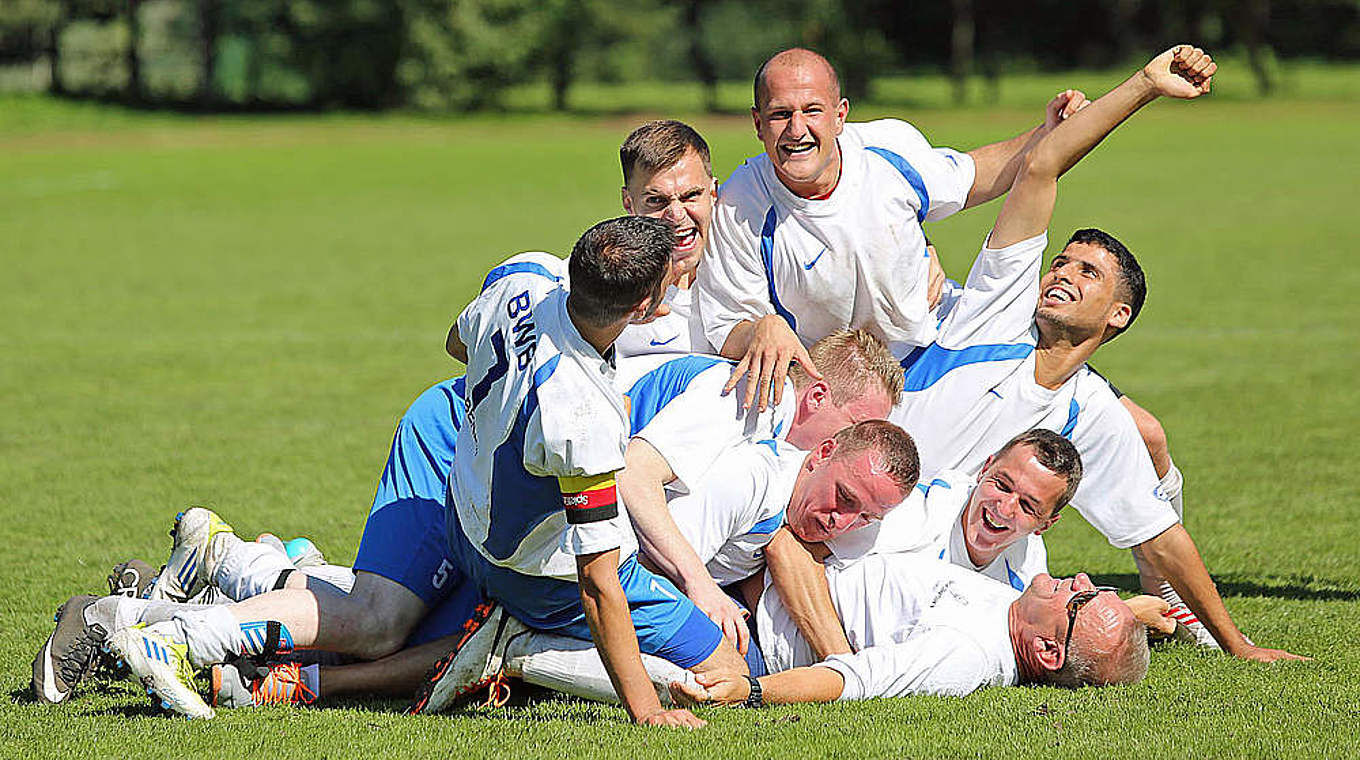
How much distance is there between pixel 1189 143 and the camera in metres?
39.2

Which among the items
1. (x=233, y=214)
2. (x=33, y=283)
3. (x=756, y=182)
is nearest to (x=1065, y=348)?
(x=756, y=182)

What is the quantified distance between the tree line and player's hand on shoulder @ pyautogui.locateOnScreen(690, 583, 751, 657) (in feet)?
162

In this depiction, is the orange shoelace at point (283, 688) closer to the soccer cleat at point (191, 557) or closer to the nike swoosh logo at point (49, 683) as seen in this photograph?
the nike swoosh logo at point (49, 683)

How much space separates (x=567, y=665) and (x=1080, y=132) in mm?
3087

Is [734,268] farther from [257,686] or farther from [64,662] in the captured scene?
[64,662]

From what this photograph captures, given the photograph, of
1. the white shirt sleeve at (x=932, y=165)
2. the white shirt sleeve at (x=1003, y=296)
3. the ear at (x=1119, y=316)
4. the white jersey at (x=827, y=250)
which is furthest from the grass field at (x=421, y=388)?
the white shirt sleeve at (x=932, y=165)

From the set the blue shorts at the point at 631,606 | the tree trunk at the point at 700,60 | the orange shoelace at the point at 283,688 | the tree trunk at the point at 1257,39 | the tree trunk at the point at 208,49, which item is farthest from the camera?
the tree trunk at the point at 700,60

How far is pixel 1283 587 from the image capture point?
7.23m

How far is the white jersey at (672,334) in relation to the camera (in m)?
6.48

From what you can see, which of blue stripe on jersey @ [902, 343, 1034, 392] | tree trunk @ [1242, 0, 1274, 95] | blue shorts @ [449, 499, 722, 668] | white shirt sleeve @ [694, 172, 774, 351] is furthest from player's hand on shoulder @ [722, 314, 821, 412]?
tree trunk @ [1242, 0, 1274, 95]

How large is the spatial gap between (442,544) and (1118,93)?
3.35 m

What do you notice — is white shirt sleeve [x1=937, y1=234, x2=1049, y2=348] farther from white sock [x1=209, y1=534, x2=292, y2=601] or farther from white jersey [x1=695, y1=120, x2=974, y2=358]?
white sock [x1=209, y1=534, x2=292, y2=601]

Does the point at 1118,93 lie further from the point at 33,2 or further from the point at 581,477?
the point at 33,2

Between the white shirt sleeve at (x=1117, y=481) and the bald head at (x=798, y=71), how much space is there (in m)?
1.80
